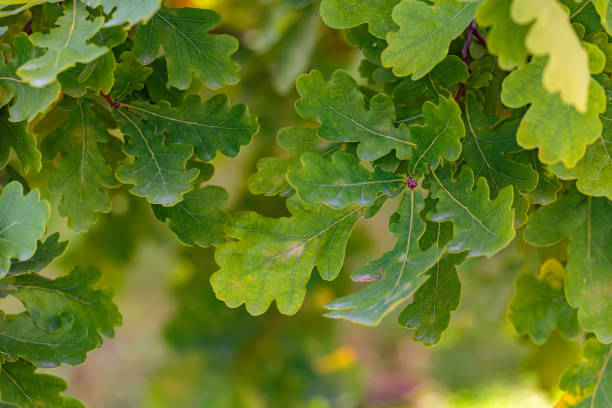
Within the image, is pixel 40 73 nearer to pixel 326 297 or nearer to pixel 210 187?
pixel 210 187

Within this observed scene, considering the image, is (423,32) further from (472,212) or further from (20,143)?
(20,143)

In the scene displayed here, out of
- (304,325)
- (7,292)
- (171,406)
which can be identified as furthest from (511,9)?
(171,406)

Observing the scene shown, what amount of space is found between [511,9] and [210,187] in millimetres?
443

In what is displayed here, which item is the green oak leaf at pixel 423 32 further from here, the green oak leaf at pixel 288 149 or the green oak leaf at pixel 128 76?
the green oak leaf at pixel 128 76

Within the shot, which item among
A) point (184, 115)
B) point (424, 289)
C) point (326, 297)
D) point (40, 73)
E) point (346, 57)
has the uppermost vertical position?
point (40, 73)

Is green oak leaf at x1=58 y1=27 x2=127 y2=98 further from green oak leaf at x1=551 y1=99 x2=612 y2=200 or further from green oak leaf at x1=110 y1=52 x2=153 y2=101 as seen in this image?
green oak leaf at x1=551 y1=99 x2=612 y2=200

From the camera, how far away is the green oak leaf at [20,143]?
0.71m

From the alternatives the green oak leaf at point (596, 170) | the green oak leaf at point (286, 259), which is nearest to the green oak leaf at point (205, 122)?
the green oak leaf at point (286, 259)

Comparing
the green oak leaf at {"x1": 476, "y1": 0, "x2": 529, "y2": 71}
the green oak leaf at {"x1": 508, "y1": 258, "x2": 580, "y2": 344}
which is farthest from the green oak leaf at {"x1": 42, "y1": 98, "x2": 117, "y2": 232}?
the green oak leaf at {"x1": 508, "y1": 258, "x2": 580, "y2": 344}

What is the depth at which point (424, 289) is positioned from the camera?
0.76 meters

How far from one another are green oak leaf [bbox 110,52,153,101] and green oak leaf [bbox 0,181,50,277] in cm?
19

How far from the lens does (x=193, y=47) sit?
2.54 ft

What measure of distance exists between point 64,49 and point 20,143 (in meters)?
0.17

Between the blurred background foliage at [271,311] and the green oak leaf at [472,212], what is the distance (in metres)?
0.38
